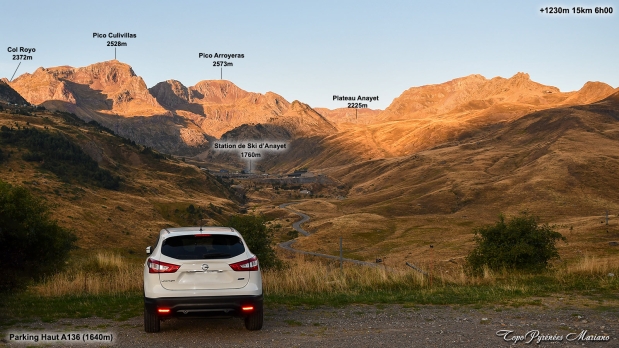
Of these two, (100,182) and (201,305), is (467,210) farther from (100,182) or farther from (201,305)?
(201,305)

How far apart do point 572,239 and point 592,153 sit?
455 feet

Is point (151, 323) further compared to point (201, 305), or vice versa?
point (151, 323)

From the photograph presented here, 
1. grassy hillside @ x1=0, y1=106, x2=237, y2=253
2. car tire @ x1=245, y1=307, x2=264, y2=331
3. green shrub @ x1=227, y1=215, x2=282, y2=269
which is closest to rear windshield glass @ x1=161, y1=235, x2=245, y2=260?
car tire @ x1=245, y1=307, x2=264, y2=331

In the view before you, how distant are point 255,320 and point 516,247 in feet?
75.0

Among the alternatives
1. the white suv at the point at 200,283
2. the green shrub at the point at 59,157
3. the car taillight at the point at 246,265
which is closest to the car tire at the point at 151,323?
the white suv at the point at 200,283

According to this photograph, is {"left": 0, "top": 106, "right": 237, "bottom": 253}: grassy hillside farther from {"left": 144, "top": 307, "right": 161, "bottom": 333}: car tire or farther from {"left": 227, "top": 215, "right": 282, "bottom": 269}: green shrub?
{"left": 144, "top": 307, "right": 161, "bottom": 333}: car tire

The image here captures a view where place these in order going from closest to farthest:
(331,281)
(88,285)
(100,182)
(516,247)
Result: (88,285)
(331,281)
(516,247)
(100,182)

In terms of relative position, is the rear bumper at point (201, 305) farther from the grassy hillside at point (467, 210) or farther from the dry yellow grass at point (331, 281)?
the grassy hillside at point (467, 210)

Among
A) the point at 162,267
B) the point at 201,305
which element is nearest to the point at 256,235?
the point at 162,267

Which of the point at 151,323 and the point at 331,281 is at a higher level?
the point at 151,323

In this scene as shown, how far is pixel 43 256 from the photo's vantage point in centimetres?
2058

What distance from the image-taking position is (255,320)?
12516 mm

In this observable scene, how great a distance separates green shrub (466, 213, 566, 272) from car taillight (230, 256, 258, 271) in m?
20.4

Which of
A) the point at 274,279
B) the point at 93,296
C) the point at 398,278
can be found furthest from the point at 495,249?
the point at 93,296
